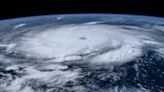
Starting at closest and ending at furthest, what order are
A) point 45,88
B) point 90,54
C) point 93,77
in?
point 45,88, point 93,77, point 90,54

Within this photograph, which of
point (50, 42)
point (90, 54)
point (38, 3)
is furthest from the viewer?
point (38, 3)

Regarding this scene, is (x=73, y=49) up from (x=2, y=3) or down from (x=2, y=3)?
down

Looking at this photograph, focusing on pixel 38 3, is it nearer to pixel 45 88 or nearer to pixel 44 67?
pixel 44 67

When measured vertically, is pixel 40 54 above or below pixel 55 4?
below

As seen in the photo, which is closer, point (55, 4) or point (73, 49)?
point (73, 49)

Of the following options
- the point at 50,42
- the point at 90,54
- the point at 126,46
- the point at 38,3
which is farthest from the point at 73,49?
the point at 38,3

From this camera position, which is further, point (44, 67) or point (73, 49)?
point (73, 49)

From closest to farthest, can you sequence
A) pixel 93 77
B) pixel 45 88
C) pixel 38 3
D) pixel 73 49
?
1. pixel 45 88
2. pixel 93 77
3. pixel 73 49
4. pixel 38 3

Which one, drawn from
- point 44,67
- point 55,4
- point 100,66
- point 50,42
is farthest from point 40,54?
point 55,4

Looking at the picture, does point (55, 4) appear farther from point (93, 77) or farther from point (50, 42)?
point (93, 77)
